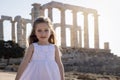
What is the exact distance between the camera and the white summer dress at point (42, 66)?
15.9 feet

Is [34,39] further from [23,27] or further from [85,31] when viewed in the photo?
[23,27]

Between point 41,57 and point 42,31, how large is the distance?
1.29 feet

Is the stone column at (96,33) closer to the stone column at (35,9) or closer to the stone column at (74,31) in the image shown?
the stone column at (74,31)

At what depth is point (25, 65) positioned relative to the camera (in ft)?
16.3

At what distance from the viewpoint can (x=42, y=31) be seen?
514 centimetres

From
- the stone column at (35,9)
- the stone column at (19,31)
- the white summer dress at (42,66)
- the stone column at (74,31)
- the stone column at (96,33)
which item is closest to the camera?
the white summer dress at (42,66)

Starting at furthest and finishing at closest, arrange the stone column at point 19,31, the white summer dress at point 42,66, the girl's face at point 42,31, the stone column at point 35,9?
1. the stone column at point 19,31
2. the stone column at point 35,9
3. the girl's face at point 42,31
4. the white summer dress at point 42,66

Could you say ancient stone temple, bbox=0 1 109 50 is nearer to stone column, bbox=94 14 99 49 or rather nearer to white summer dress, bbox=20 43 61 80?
stone column, bbox=94 14 99 49

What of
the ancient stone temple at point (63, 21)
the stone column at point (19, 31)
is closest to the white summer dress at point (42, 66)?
the ancient stone temple at point (63, 21)

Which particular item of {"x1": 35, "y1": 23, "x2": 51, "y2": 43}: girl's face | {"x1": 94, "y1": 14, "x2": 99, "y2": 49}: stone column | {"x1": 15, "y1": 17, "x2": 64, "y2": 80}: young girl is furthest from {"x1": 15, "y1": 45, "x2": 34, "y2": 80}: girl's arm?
{"x1": 94, "y1": 14, "x2": 99, "y2": 49}: stone column

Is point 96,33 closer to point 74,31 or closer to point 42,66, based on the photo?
point 74,31

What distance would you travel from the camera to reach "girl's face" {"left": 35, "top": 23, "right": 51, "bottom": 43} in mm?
5118

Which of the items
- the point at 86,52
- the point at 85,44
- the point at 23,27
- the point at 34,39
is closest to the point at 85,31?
the point at 85,44

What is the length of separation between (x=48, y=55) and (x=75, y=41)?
Answer: 51264 mm
